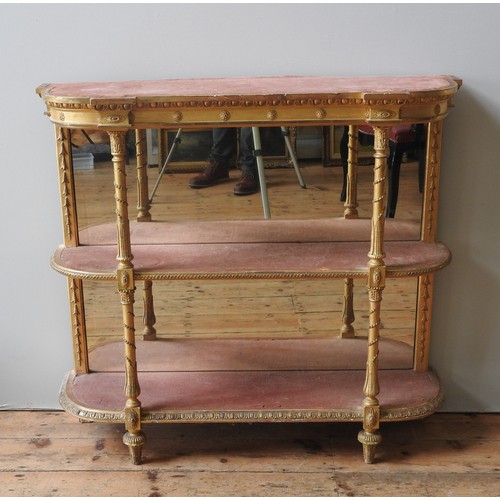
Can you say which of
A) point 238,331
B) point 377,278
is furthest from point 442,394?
point 238,331

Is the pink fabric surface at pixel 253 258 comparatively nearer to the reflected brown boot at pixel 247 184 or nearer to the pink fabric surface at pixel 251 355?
the reflected brown boot at pixel 247 184

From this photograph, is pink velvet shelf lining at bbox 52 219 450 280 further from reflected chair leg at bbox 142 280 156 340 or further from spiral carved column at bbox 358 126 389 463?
reflected chair leg at bbox 142 280 156 340

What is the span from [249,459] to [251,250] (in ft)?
2.21

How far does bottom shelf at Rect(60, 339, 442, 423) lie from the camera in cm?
263

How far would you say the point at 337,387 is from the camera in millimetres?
2738

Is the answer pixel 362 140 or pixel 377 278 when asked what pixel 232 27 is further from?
pixel 377 278

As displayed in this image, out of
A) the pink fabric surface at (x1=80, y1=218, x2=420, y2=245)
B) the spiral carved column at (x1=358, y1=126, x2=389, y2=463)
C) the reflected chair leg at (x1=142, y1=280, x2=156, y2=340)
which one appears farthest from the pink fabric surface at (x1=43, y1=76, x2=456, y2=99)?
the reflected chair leg at (x1=142, y1=280, x2=156, y2=340)

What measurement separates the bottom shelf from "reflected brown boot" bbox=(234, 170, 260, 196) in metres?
0.56

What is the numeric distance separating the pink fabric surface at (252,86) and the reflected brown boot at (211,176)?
0.91 ft

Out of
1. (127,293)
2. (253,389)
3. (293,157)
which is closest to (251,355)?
(253,389)

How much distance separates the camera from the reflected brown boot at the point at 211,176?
2695mm

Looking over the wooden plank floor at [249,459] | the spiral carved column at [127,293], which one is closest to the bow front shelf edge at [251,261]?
the spiral carved column at [127,293]

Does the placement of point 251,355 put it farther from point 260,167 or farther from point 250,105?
point 250,105

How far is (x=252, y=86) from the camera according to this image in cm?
243
